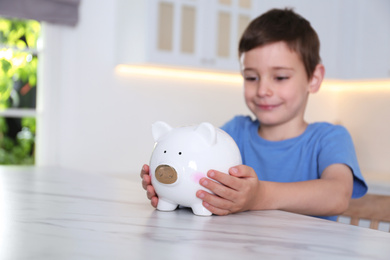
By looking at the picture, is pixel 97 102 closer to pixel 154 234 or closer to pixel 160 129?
pixel 160 129

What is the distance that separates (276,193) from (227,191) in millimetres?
163

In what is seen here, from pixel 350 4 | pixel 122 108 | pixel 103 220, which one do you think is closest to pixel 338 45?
pixel 350 4

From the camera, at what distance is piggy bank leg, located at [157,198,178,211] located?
79 cm

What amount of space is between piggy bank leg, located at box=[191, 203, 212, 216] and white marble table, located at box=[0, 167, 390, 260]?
0.01m

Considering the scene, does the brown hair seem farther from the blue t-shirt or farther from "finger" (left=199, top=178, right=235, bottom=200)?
"finger" (left=199, top=178, right=235, bottom=200)

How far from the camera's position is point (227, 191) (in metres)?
0.76

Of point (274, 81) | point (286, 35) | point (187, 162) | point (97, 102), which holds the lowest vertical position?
point (97, 102)

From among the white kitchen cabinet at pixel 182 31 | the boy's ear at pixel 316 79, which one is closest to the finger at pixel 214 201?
the boy's ear at pixel 316 79

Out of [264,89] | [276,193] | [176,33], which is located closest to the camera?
[276,193]

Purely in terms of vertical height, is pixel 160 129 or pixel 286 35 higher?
pixel 286 35

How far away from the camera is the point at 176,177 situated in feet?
2.51

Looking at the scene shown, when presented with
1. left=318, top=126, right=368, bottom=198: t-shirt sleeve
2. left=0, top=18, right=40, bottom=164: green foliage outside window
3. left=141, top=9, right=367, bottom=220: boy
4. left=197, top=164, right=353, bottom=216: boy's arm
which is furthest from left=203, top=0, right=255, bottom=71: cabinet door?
left=197, top=164, right=353, bottom=216: boy's arm

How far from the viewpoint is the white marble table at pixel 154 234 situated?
0.51 meters

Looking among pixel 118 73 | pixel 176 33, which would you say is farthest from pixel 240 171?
pixel 118 73
